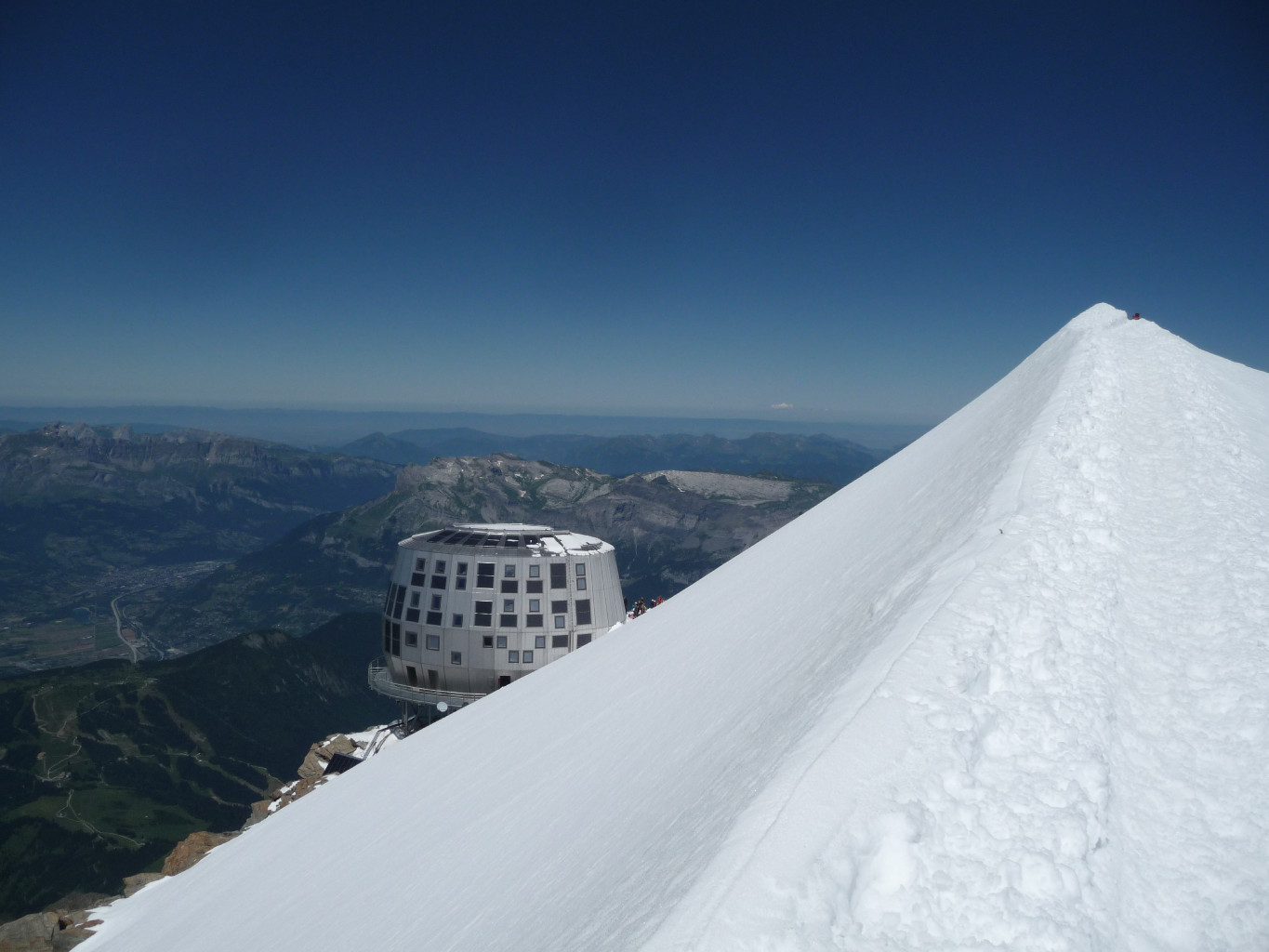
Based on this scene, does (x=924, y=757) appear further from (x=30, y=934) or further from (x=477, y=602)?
(x=477, y=602)

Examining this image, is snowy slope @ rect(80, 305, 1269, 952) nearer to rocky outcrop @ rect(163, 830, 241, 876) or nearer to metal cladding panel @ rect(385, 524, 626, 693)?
rocky outcrop @ rect(163, 830, 241, 876)

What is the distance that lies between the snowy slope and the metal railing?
44973mm

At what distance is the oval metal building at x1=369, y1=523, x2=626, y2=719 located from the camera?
5362 cm

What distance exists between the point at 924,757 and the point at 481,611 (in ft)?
171

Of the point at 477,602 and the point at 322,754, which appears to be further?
the point at 477,602

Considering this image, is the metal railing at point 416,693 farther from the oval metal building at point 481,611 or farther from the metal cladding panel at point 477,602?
the metal cladding panel at point 477,602

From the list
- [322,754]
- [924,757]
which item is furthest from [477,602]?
[924,757]

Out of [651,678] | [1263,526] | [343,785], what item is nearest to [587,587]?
[343,785]

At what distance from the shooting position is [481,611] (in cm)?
5366

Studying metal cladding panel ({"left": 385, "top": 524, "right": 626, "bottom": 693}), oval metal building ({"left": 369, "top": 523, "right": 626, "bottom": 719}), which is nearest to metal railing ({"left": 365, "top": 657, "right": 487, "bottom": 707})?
oval metal building ({"left": 369, "top": 523, "right": 626, "bottom": 719})

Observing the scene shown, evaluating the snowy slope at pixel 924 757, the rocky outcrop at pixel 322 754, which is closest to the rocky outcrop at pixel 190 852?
the rocky outcrop at pixel 322 754

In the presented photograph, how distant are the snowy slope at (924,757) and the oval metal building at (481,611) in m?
43.2

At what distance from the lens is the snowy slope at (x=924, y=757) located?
3.44 meters

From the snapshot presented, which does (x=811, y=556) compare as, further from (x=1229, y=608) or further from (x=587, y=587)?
(x=587, y=587)
